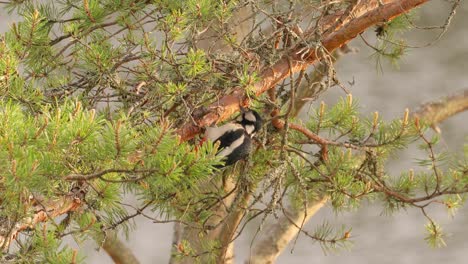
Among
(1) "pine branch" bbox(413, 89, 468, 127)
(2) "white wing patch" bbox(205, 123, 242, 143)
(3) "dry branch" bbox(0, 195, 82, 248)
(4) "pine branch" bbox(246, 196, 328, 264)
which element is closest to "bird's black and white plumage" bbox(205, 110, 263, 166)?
(2) "white wing patch" bbox(205, 123, 242, 143)

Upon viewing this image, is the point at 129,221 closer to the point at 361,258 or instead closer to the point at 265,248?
the point at 265,248

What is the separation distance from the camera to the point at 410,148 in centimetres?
434

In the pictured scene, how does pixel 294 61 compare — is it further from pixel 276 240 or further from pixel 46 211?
pixel 276 240

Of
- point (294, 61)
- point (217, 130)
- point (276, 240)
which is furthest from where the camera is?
point (276, 240)

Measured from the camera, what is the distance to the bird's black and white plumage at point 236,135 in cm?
186

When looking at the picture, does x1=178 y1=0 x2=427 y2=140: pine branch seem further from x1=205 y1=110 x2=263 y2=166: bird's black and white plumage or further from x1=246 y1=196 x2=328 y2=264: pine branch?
x1=246 y1=196 x2=328 y2=264: pine branch

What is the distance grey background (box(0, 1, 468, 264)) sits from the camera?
4062mm

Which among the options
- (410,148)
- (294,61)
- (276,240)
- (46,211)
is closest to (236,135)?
(294,61)

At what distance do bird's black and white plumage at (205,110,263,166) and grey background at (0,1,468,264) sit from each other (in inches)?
78.4

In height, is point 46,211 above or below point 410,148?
below

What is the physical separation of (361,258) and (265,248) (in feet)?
4.39

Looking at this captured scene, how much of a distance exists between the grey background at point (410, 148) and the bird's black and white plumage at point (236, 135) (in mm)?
1992

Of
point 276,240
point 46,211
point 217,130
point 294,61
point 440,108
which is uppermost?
point 440,108

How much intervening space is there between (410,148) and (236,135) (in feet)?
8.55
